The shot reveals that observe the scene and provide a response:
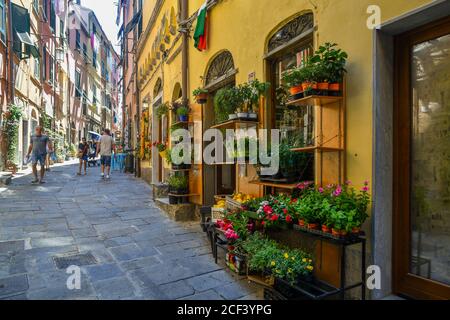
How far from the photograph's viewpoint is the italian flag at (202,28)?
6.15 metres

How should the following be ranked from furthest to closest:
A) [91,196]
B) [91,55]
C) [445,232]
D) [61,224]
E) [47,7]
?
[91,55], [47,7], [91,196], [61,224], [445,232]

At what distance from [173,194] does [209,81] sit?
7.76 ft

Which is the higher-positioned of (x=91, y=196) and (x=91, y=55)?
(x=91, y=55)

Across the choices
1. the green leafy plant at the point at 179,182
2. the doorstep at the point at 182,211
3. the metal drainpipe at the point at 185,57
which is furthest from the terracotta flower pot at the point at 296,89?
the metal drainpipe at the point at 185,57

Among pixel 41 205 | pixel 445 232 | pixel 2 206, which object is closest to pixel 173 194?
pixel 41 205

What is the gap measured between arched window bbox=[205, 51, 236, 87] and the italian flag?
1.46 ft

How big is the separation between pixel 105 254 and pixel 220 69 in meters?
3.65

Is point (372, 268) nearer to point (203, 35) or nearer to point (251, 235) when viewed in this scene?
point (251, 235)

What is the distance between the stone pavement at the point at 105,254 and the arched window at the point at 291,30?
290cm

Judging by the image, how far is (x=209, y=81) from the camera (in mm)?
6301

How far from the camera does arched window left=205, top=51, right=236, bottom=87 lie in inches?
218

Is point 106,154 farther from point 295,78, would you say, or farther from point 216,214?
point 295,78

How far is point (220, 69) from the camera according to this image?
5.96 metres

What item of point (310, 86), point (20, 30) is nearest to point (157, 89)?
point (20, 30)
